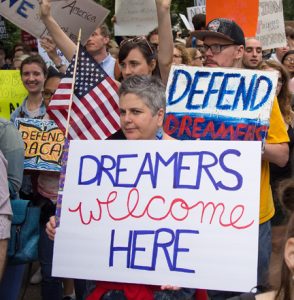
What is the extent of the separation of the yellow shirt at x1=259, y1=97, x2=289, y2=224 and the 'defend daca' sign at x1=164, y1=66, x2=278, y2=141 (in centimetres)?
18

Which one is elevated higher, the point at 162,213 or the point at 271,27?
the point at 271,27

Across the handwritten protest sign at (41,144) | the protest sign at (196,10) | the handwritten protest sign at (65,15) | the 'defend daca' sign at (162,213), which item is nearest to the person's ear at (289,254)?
the 'defend daca' sign at (162,213)

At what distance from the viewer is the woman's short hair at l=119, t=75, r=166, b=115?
11.1 feet

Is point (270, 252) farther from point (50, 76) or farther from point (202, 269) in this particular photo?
point (50, 76)

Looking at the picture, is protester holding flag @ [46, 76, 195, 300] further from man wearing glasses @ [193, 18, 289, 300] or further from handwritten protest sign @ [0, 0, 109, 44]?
handwritten protest sign @ [0, 0, 109, 44]

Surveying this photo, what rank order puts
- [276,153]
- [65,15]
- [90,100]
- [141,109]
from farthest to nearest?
[65,15]
[90,100]
[276,153]
[141,109]

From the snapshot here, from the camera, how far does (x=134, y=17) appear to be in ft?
25.8

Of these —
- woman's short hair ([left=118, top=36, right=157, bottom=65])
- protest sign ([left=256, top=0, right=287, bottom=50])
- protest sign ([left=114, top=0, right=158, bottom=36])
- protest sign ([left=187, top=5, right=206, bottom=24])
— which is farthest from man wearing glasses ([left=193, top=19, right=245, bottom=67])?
protest sign ([left=187, top=5, right=206, bottom=24])

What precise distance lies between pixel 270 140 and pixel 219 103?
1.16ft

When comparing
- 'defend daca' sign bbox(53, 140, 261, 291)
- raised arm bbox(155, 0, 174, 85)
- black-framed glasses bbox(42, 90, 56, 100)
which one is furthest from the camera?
black-framed glasses bbox(42, 90, 56, 100)

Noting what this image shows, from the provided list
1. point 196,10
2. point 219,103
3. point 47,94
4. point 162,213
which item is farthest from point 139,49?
point 196,10

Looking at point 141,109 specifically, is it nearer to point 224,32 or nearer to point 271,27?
point 224,32

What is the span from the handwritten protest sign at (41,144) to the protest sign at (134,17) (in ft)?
9.66

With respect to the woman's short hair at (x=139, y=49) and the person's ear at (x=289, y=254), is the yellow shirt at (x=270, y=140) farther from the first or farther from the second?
the person's ear at (x=289, y=254)
